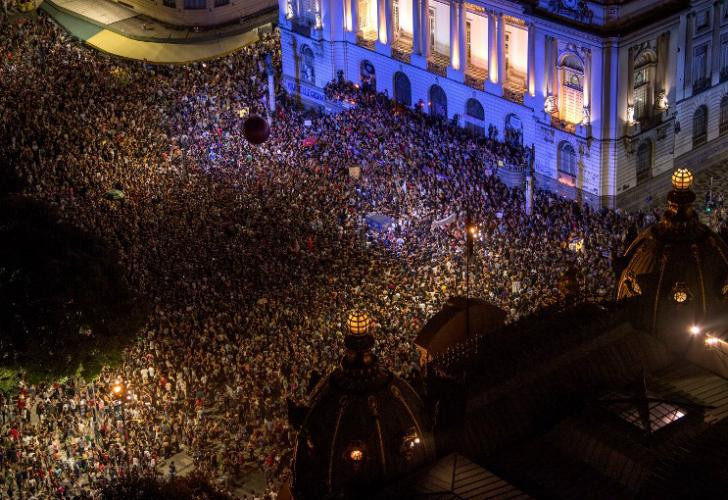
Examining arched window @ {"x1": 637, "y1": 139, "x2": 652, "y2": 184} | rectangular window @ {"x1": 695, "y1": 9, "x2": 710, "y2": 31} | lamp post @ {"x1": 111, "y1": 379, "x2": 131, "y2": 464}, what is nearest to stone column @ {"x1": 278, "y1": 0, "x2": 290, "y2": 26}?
arched window @ {"x1": 637, "y1": 139, "x2": 652, "y2": 184}

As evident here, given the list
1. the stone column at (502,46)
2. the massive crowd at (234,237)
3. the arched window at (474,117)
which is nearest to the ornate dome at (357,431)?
the massive crowd at (234,237)

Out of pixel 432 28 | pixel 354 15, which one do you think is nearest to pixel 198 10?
pixel 354 15

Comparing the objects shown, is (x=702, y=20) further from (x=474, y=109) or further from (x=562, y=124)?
(x=474, y=109)

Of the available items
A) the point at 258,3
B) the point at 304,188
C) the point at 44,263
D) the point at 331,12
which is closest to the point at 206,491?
the point at 44,263

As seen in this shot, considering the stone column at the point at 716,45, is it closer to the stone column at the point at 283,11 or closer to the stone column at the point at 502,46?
the stone column at the point at 502,46

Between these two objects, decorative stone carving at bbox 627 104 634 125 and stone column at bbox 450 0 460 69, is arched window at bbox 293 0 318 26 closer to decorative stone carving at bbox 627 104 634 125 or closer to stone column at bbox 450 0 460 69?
stone column at bbox 450 0 460 69

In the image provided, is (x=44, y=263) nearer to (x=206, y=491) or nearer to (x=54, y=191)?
(x=206, y=491)
